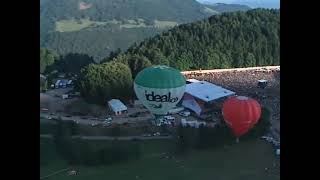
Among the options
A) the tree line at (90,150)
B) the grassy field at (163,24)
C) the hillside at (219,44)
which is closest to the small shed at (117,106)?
the tree line at (90,150)

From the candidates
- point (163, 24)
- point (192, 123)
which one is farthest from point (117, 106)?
point (163, 24)

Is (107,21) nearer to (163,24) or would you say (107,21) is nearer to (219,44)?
(163,24)

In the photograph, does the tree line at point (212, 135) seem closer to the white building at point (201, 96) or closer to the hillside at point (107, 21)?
the white building at point (201, 96)

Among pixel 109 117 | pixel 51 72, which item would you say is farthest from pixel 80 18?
pixel 109 117

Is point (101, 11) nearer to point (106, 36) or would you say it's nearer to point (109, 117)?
point (106, 36)

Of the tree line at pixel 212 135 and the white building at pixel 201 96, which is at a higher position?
the white building at pixel 201 96
